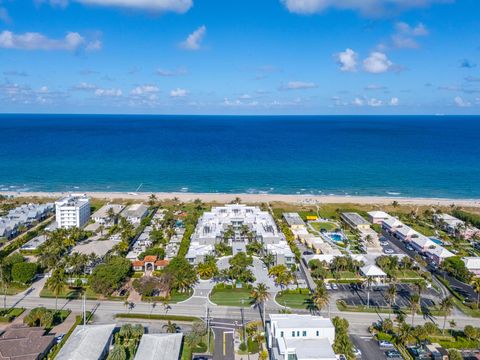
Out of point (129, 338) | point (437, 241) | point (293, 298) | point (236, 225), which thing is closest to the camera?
point (129, 338)

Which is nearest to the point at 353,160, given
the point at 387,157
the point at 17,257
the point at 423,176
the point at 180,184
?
the point at 387,157

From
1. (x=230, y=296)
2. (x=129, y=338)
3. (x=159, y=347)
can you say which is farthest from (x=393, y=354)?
(x=129, y=338)

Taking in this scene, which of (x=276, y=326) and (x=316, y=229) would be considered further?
(x=316, y=229)

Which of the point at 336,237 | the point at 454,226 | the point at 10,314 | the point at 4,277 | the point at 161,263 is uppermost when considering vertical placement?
the point at 454,226

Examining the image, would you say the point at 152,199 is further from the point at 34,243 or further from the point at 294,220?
the point at 294,220

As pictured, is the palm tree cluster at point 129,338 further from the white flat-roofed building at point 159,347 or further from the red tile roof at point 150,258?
the red tile roof at point 150,258

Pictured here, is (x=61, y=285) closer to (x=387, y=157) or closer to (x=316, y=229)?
(x=316, y=229)

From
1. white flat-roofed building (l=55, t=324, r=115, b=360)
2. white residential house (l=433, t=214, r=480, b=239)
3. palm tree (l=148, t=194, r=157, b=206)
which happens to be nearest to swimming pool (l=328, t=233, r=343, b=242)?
white residential house (l=433, t=214, r=480, b=239)
